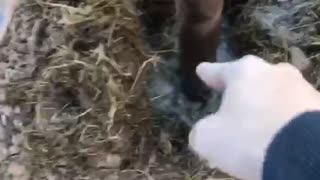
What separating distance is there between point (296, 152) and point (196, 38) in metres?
0.52

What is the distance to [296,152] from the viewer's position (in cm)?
80

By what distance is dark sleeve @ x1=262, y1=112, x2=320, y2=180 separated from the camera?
783 mm

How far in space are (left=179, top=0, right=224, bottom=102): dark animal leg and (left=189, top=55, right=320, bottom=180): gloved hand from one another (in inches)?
13.7

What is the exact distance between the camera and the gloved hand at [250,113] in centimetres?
85

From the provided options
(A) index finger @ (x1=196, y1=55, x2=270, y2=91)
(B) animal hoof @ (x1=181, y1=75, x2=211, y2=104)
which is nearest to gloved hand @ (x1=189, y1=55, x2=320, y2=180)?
(A) index finger @ (x1=196, y1=55, x2=270, y2=91)

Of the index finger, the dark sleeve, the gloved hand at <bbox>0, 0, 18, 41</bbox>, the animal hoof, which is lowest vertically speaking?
the animal hoof

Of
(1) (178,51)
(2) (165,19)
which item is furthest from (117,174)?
(2) (165,19)

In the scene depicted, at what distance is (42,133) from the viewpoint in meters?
1.29

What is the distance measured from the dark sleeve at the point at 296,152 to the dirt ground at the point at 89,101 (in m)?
0.49

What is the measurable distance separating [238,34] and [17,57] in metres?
0.42

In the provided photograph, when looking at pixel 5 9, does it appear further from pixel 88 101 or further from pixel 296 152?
pixel 296 152

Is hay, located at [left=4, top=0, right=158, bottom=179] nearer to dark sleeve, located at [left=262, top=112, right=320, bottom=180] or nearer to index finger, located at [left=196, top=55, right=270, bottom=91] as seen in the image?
index finger, located at [left=196, top=55, right=270, bottom=91]

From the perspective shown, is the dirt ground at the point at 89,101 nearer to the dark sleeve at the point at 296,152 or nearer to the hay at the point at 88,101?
the hay at the point at 88,101

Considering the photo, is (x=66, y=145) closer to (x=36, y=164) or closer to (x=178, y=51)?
(x=36, y=164)
